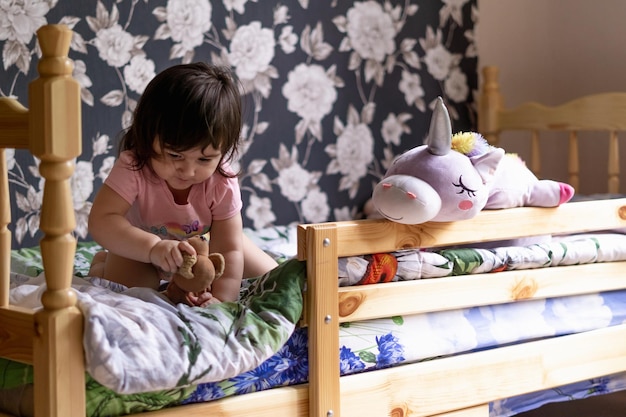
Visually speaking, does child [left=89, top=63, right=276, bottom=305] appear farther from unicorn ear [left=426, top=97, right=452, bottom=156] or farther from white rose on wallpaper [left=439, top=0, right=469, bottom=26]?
white rose on wallpaper [left=439, top=0, right=469, bottom=26]

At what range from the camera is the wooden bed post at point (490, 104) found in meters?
2.88

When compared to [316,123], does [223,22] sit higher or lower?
higher

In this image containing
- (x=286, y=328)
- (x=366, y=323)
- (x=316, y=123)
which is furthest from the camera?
(x=316, y=123)

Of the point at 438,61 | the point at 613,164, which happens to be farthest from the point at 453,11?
the point at 613,164

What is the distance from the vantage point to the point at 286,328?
1413mm

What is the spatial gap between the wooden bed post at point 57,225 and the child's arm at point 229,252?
35cm

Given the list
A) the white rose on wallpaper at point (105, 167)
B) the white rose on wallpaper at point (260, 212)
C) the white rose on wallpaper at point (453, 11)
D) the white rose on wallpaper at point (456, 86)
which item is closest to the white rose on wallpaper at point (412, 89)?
the white rose on wallpaper at point (456, 86)

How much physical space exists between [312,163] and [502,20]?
34.0 inches

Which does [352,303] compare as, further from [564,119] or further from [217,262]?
[564,119]

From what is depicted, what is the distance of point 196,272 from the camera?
142cm

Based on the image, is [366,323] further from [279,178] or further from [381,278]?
[279,178]

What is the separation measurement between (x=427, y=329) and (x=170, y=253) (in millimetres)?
508

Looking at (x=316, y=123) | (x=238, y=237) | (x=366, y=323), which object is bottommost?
(x=366, y=323)

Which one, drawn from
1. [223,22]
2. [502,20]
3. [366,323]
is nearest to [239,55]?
[223,22]
